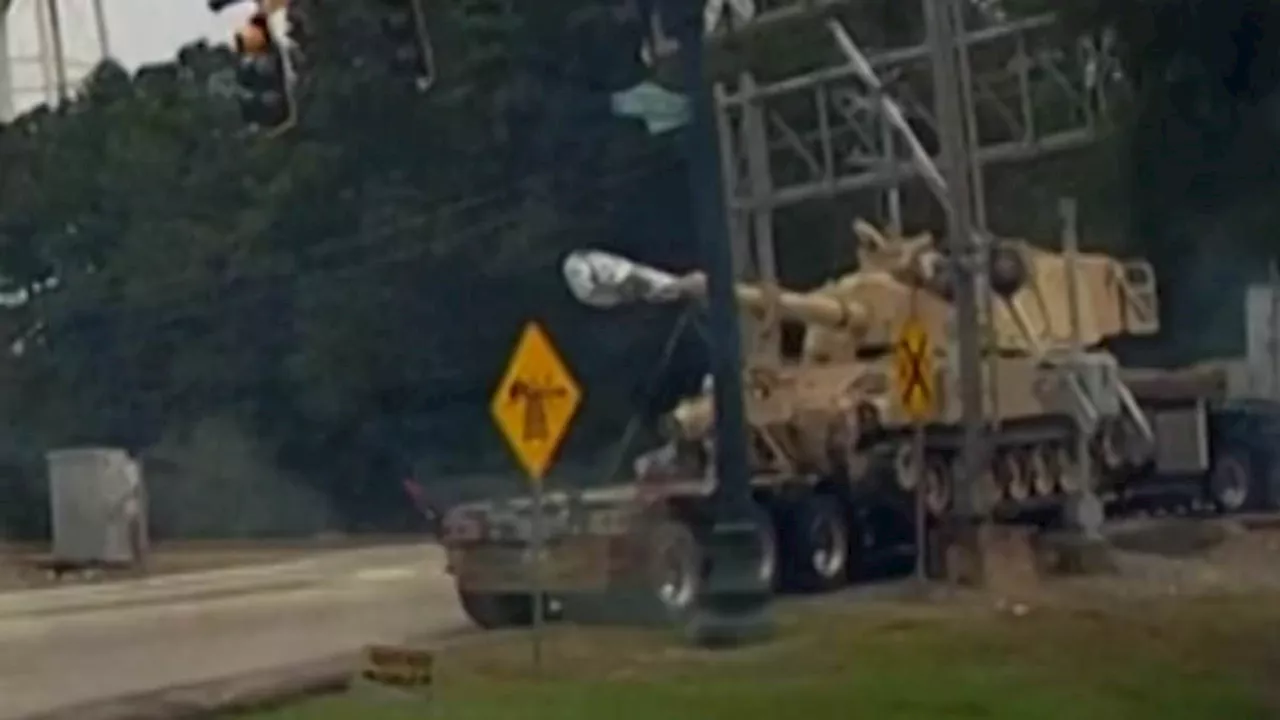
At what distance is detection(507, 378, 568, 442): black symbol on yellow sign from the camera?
925 inches

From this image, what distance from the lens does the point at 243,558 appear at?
2151 inches

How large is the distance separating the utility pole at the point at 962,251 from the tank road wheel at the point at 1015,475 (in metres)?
1.25

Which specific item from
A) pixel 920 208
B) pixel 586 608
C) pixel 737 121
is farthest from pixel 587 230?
pixel 586 608

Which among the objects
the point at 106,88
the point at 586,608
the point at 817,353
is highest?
the point at 106,88

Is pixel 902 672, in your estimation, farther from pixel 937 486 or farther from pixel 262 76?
pixel 937 486

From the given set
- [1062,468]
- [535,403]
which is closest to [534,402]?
[535,403]

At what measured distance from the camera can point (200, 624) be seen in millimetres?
33281

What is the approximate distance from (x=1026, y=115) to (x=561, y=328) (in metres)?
23.7

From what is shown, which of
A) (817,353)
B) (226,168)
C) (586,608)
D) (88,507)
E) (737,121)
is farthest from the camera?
(226,168)

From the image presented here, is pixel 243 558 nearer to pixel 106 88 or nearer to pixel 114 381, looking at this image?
pixel 114 381

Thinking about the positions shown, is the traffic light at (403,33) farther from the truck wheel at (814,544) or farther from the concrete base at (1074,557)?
the concrete base at (1074,557)

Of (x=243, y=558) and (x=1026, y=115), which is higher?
(x=1026, y=115)

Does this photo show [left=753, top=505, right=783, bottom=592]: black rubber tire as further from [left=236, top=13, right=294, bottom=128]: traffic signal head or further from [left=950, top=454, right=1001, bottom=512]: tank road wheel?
[left=236, top=13, right=294, bottom=128]: traffic signal head

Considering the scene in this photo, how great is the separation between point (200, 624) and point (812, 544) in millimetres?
6702
